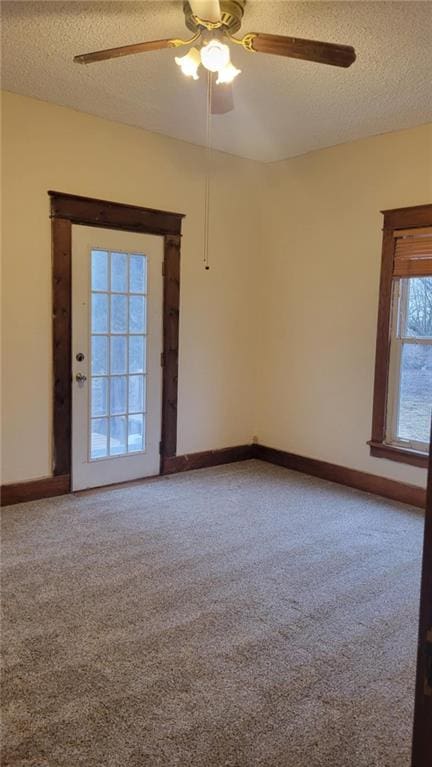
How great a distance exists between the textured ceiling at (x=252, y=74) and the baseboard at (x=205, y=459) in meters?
2.68

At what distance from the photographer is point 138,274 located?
4562mm

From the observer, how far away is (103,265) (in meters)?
4.35

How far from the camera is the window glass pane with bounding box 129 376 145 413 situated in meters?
4.63

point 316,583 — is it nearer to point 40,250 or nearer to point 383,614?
point 383,614

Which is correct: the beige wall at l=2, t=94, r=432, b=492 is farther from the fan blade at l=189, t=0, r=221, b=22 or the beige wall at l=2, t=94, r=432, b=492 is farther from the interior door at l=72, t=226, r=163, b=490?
the fan blade at l=189, t=0, r=221, b=22

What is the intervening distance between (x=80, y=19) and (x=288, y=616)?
304 cm

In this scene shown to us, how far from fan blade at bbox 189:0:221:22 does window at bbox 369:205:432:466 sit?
87.2 inches

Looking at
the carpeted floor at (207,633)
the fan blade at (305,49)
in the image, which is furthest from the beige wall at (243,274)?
the fan blade at (305,49)

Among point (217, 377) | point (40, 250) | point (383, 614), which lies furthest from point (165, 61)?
point (383, 614)

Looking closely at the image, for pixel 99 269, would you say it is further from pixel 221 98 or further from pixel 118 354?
pixel 221 98

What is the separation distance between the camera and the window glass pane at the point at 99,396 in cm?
440

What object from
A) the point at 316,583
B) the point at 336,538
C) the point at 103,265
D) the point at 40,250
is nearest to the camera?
the point at 316,583

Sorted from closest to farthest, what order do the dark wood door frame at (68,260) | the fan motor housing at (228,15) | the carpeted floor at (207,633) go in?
1. the carpeted floor at (207,633)
2. the fan motor housing at (228,15)
3. the dark wood door frame at (68,260)

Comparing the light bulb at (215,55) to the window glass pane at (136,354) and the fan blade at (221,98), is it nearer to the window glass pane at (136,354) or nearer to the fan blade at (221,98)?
the fan blade at (221,98)
